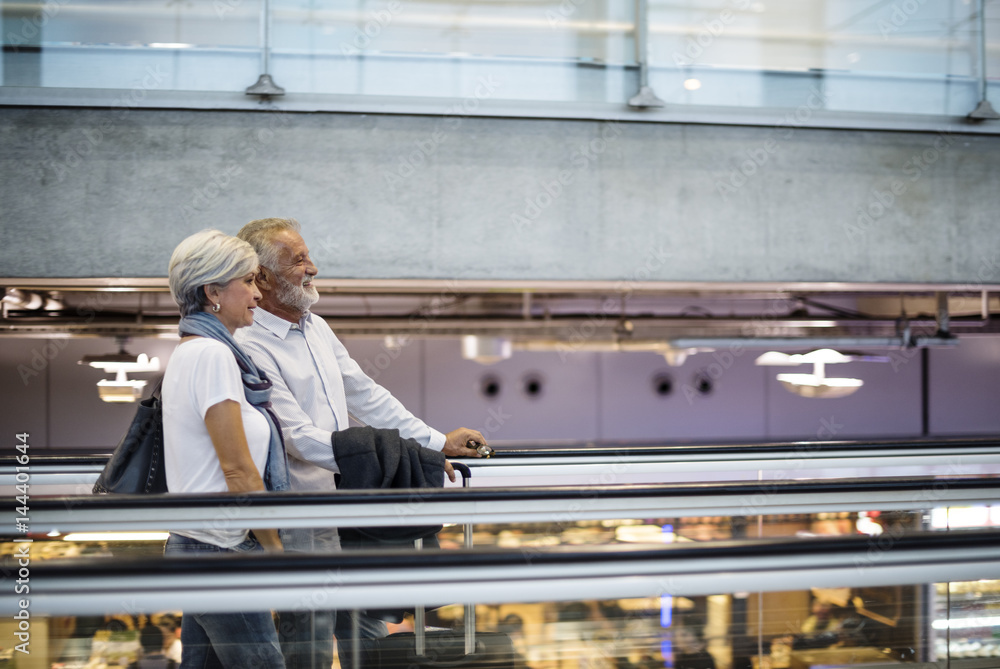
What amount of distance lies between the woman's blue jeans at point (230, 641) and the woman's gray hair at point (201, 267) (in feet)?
1.75

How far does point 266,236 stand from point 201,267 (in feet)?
1.31

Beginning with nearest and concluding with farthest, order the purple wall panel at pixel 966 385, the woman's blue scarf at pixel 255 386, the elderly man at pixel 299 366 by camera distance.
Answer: the woman's blue scarf at pixel 255 386 → the elderly man at pixel 299 366 → the purple wall panel at pixel 966 385

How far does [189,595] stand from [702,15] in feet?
14.4

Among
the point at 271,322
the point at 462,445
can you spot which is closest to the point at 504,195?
the point at 462,445

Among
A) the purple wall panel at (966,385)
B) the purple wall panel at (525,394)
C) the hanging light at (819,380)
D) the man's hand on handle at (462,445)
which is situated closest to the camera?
the man's hand on handle at (462,445)

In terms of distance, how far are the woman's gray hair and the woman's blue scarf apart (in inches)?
1.6

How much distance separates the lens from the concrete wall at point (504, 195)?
146 inches

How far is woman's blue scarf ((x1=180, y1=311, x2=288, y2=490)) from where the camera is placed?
145 cm

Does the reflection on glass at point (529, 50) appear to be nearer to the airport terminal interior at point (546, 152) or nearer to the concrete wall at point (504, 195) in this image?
the airport terminal interior at point (546, 152)

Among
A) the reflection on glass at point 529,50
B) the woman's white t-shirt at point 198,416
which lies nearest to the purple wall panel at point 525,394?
the reflection on glass at point 529,50

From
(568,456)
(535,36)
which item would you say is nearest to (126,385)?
(535,36)

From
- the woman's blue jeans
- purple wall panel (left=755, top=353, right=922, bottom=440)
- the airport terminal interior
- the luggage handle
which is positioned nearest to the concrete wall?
the airport terminal interior

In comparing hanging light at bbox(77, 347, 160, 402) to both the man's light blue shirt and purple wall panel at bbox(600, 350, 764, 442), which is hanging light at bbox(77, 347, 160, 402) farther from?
purple wall panel at bbox(600, 350, 764, 442)

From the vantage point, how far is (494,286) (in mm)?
3973
